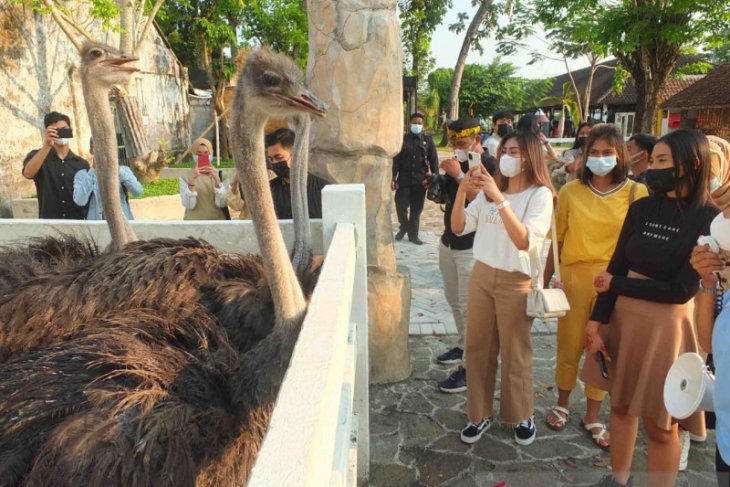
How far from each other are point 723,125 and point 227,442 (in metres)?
19.1

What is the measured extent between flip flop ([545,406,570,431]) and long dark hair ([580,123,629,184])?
121cm

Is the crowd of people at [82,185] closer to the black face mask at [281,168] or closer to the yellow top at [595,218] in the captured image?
the black face mask at [281,168]

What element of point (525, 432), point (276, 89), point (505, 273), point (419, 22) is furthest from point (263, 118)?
point (419, 22)

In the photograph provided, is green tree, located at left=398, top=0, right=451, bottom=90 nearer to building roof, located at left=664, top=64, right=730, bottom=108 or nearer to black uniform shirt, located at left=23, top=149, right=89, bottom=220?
building roof, located at left=664, top=64, right=730, bottom=108

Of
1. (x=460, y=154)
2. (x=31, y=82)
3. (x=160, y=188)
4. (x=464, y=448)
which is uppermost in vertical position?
(x=31, y=82)

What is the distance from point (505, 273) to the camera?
2.58 metres

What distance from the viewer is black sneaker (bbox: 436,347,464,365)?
3.69m

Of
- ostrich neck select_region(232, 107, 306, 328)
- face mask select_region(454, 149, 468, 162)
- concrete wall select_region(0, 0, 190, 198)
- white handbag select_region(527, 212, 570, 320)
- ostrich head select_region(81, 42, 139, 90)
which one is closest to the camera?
ostrich neck select_region(232, 107, 306, 328)

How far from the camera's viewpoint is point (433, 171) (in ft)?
23.0

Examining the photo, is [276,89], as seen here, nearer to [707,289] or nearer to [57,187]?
[707,289]

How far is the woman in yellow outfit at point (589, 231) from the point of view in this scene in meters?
2.63

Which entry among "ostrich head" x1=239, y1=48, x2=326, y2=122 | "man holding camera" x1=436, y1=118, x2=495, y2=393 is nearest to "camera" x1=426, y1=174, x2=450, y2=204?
"man holding camera" x1=436, y1=118, x2=495, y2=393

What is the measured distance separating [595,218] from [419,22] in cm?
2194

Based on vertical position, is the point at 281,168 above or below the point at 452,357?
above
